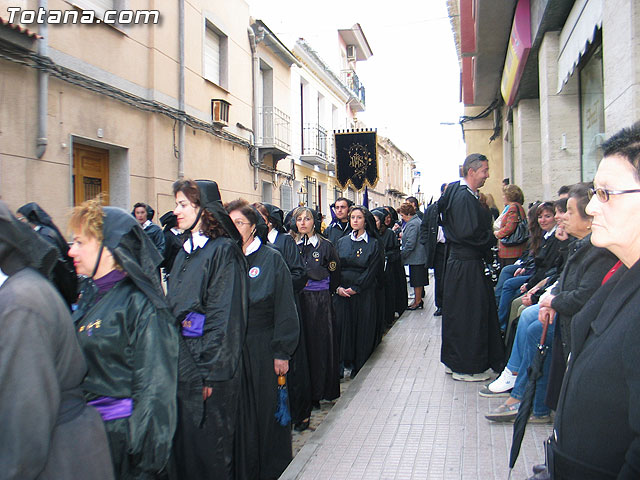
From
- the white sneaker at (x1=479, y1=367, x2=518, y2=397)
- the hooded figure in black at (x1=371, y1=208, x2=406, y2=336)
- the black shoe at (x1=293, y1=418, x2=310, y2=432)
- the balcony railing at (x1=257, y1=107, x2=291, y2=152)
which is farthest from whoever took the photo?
the balcony railing at (x1=257, y1=107, x2=291, y2=152)

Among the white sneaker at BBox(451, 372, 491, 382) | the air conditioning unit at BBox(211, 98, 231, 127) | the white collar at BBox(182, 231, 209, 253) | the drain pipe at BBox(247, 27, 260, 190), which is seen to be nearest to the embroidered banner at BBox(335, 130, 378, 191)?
the air conditioning unit at BBox(211, 98, 231, 127)

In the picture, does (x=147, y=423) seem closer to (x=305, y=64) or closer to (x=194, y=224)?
(x=194, y=224)

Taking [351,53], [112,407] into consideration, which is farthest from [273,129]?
[351,53]

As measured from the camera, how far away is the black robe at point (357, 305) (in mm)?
6672

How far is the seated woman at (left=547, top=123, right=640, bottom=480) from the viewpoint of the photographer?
1.64 m

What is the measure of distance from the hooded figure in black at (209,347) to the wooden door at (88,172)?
21.5 ft

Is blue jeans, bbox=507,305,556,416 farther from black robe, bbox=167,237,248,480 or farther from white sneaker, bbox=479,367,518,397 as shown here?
black robe, bbox=167,237,248,480

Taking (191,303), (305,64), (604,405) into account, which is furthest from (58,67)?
(305,64)

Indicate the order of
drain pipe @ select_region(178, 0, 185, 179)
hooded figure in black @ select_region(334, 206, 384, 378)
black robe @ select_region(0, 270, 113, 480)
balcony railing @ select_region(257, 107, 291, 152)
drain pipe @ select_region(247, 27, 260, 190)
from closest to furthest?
black robe @ select_region(0, 270, 113, 480) → hooded figure in black @ select_region(334, 206, 384, 378) → drain pipe @ select_region(178, 0, 185, 179) → drain pipe @ select_region(247, 27, 260, 190) → balcony railing @ select_region(257, 107, 291, 152)

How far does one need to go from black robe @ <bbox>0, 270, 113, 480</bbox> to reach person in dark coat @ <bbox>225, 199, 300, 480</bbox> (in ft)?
5.69

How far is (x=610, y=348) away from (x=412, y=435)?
2.80 metres

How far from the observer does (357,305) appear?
6770 mm

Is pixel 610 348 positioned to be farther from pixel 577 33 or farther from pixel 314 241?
pixel 577 33

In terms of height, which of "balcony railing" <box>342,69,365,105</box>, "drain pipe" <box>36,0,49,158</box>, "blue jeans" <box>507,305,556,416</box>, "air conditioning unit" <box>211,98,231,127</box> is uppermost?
"balcony railing" <box>342,69,365,105</box>
